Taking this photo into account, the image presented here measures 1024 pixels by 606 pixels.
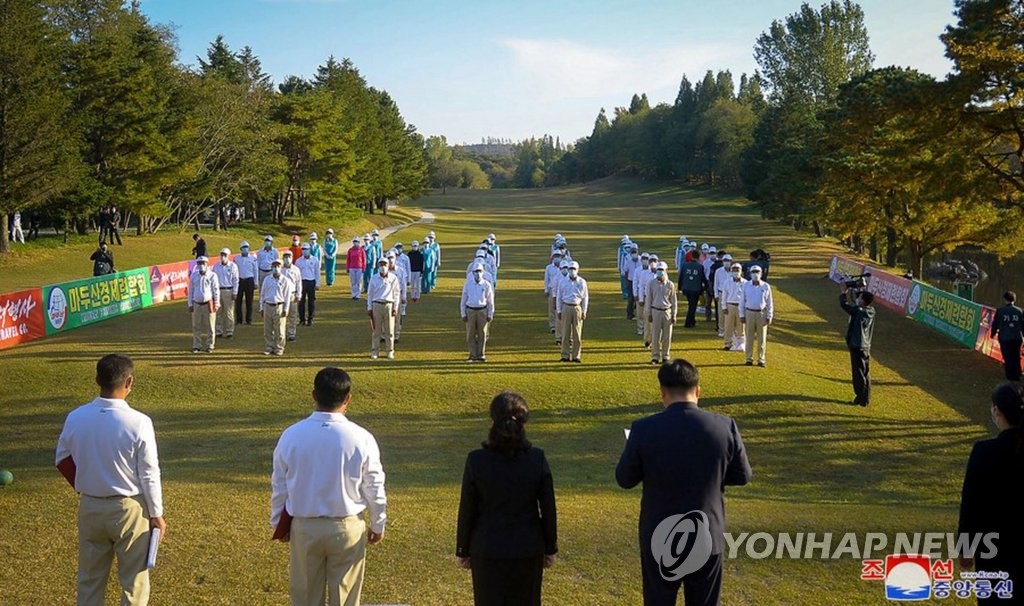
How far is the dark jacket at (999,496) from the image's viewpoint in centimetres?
492

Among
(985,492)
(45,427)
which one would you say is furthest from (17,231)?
(985,492)

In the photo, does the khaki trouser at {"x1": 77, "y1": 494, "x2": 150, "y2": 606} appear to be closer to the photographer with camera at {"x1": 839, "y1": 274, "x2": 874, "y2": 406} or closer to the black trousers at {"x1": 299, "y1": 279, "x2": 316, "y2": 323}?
the photographer with camera at {"x1": 839, "y1": 274, "x2": 874, "y2": 406}

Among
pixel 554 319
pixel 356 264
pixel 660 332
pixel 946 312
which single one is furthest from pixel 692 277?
Result: pixel 356 264

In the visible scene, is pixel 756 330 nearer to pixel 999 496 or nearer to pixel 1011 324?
pixel 1011 324

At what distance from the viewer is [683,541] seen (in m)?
4.90

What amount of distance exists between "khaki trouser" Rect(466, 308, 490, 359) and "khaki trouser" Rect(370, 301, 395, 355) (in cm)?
179

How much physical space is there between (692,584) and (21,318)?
19.8 metres

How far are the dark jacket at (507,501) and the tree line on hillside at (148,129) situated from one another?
36.7 meters

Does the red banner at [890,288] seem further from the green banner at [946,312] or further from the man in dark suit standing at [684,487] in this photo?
the man in dark suit standing at [684,487]

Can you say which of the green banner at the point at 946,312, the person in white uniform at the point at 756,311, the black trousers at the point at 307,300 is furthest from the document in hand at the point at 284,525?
the green banner at the point at 946,312

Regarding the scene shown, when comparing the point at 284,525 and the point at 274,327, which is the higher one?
the point at 284,525

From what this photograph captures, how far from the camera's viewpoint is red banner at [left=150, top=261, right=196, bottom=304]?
27641 millimetres

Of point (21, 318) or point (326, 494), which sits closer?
point (326, 494)

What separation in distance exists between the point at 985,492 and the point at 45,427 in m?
13.7
